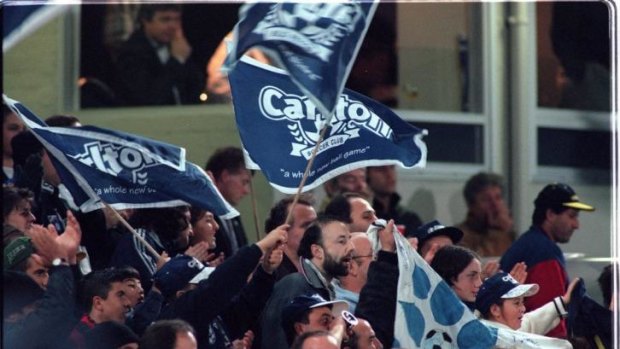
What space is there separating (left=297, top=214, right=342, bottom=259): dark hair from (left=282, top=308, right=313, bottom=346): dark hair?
2.62 feet

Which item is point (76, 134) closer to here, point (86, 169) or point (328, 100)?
point (86, 169)

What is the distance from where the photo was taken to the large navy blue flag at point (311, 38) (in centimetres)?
927

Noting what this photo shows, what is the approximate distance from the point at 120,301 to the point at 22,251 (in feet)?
2.00

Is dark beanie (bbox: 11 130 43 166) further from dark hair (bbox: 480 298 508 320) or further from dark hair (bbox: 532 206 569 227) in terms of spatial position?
dark hair (bbox: 532 206 569 227)

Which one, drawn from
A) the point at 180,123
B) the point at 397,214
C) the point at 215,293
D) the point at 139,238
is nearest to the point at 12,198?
the point at 139,238

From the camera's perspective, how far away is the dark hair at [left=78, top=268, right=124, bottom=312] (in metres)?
9.14

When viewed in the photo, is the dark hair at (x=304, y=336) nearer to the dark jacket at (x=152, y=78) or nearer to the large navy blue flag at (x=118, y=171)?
the large navy blue flag at (x=118, y=171)

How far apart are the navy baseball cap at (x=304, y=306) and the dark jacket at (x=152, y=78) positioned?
4.85 meters

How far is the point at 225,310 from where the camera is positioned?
9.54 m

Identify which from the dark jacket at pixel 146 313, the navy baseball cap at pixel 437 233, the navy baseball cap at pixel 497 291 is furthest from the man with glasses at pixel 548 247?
the dark jacket at pixel 146 313

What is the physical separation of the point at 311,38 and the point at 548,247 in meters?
2.56

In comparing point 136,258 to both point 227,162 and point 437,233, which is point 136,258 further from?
point 437,233

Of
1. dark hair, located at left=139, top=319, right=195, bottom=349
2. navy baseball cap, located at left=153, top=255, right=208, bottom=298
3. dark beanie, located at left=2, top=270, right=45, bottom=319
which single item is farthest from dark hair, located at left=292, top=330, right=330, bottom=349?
dark beanie, located at left=2, top=270, right=45, bottom=319

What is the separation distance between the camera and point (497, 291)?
976cm
